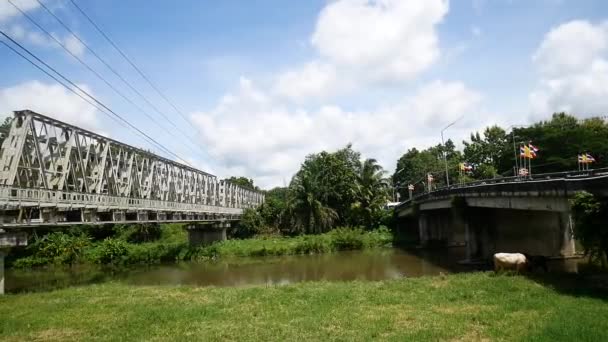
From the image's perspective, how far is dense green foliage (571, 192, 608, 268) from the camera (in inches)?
781

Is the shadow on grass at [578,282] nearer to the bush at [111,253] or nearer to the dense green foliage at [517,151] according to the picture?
the dense green foliage at [517,151]

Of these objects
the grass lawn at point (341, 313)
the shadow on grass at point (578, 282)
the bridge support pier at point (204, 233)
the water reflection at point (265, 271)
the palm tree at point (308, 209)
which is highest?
the palm tree at point (308, 209)

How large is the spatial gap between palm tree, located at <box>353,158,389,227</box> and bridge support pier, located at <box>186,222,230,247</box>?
19.7m

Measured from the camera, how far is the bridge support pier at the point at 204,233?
A: 6506cm

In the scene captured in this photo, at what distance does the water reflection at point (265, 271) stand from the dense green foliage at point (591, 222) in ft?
42.0

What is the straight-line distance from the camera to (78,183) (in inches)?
1416

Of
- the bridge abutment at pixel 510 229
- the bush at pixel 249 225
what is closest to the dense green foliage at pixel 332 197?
the bush at pixel 249 225

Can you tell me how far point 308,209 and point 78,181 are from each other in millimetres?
36330

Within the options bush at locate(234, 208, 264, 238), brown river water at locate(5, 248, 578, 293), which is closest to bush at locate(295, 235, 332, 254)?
brown river water at locate(5, 248, 578, 293)

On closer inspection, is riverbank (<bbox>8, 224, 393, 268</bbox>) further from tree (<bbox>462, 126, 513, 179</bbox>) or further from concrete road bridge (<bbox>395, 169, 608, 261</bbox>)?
tree (<bbox>462, 126, 513, 179</bbox>)

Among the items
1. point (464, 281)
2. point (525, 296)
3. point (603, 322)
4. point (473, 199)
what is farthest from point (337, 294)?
point (473, 199)

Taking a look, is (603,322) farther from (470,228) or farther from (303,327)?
(470,228)

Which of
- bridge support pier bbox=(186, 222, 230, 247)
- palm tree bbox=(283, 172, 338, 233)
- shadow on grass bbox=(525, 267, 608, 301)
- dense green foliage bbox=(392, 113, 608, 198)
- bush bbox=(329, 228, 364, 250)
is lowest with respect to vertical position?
shadow on grass bbox=(525, 267, 608, 301)

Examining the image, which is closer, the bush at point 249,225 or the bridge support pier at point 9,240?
the bridge support pier at point 9,240
